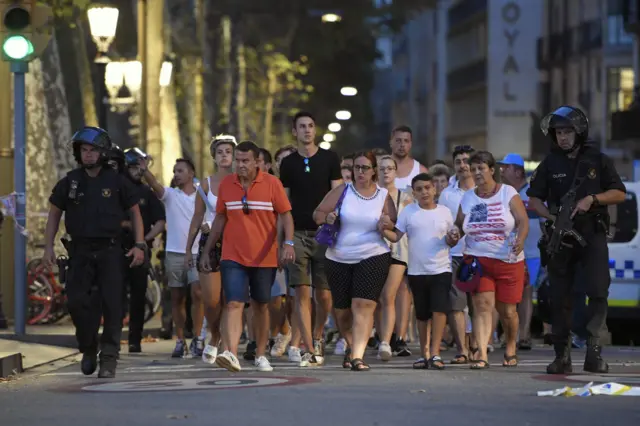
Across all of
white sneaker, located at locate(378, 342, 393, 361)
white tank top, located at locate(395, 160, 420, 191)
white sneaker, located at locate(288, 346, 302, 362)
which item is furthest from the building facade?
white sneaker, located at locate(378, 342, 393, 361)

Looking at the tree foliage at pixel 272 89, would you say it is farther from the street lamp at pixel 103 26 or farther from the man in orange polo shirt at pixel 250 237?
the man in orange polo shirt at pixel 250 237

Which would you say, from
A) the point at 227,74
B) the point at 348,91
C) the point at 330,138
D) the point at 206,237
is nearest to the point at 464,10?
the point at 330,138

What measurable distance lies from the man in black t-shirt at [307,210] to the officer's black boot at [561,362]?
8.58ft

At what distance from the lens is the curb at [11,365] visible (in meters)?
15.3

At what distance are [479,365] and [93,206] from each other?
10.8 feet

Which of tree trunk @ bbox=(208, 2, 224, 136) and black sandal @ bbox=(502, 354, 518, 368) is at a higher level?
tree trunk @ bbox=(208, 2, 224, 136)

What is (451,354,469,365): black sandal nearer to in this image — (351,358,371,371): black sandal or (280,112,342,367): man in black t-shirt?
(280,112,342,367): man in black t-shirt

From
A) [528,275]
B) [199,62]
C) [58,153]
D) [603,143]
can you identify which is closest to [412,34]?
[603,143]

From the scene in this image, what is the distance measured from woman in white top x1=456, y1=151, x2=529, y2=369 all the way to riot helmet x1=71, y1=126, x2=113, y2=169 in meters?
3.18

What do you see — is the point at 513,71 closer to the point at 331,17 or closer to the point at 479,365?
the point at 331,17

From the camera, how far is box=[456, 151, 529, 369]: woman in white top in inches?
635

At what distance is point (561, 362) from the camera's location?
14.8 metres

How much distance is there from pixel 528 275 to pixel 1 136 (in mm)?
6455

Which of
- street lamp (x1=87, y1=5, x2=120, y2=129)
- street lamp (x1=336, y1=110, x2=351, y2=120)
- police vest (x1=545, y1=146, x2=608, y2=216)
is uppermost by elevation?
street lamp (x1=336, y1=110, x2=351, y2=120)
